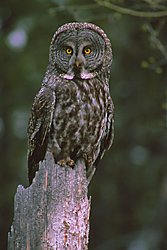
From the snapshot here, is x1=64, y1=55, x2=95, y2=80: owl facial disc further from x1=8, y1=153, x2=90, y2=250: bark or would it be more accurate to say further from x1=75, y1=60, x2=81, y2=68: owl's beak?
x1=8, y1=153, x2=90, y2=250: bark

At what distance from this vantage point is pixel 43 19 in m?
7.77

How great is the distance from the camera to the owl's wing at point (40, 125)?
4.74 metres

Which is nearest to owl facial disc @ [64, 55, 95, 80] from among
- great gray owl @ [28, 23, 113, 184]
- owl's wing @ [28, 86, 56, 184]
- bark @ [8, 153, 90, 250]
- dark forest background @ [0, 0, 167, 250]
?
great gray owl @ [28, 23, 113, 184]

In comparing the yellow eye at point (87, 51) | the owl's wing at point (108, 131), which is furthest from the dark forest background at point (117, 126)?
the owl's wing at point (108, 131)

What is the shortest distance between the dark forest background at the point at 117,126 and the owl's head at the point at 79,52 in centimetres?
216

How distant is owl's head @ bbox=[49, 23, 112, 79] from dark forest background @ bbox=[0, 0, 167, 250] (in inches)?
85.2

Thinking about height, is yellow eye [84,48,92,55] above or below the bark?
above

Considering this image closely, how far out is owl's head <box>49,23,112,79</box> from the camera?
4.82 m

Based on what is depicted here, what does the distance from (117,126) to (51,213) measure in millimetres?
5458

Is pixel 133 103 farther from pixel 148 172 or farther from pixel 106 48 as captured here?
pixel 106 48

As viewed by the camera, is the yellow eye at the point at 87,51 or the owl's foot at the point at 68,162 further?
the yellow eye at the point at 87,51

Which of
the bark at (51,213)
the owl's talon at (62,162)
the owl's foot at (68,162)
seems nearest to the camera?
the bark at (51,213)

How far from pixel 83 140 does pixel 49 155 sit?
113 cm

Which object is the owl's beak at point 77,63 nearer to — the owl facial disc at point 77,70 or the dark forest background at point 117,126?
the owl facial disc at point 77,70
